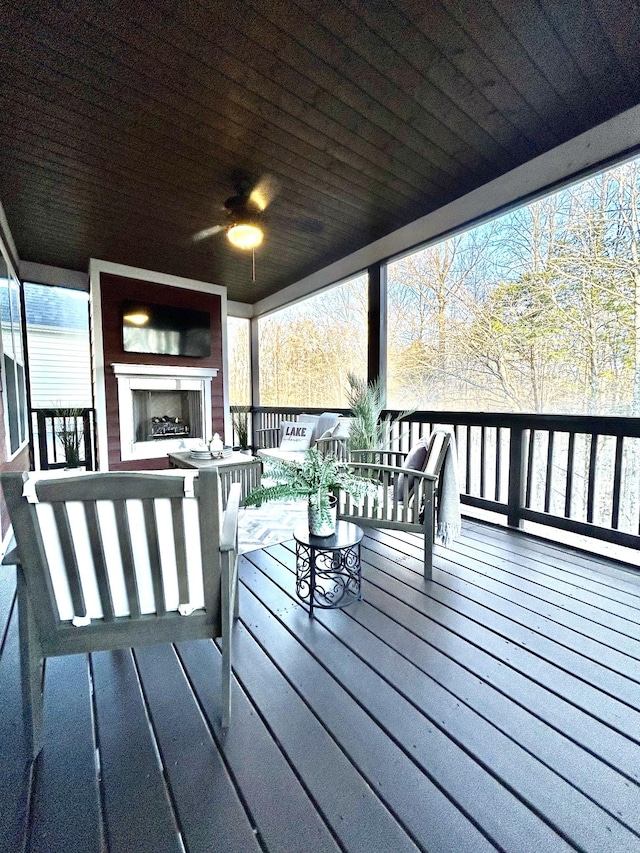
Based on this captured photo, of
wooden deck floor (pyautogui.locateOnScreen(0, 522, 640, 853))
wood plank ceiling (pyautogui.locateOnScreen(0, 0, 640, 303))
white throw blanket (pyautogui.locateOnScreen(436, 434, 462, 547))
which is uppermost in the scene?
wood plank ceiling (pyautogui.locateOnScreen(0, 0, 640, 303))

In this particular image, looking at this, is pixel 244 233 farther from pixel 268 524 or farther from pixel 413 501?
pixel 413 501

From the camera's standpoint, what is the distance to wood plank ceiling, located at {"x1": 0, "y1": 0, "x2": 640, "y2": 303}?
1.83 meters

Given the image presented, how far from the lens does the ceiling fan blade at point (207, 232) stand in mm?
4039

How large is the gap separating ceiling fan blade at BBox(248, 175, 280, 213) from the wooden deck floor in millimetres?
3296

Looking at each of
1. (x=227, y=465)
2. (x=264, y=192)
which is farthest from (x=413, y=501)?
(x=264, y=192)

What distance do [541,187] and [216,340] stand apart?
477cm

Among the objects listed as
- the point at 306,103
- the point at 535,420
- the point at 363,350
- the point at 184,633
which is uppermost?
the point at 306,103

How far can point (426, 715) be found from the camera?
1.26 m

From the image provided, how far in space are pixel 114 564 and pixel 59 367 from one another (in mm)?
5143

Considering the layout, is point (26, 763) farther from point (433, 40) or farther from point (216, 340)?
point (216, 340)

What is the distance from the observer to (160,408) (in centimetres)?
584

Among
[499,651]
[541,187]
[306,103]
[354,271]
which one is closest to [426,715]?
[499,651]

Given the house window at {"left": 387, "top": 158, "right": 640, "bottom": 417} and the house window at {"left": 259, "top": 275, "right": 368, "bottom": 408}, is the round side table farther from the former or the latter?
the house window at {"left": 259, "top": 275, "right": 368, "bottom": 408}

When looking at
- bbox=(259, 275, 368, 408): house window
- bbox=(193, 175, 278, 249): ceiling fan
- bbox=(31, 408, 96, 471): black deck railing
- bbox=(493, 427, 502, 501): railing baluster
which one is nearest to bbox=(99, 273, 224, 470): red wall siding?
bbox=(31, 408, 96, 471): black deck railing
